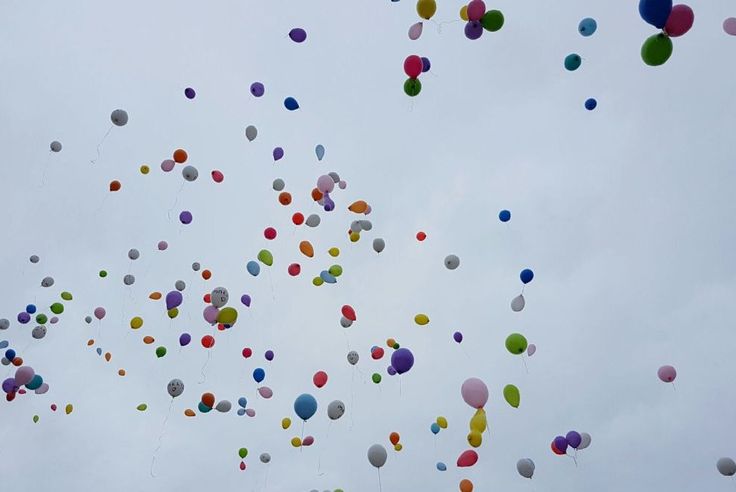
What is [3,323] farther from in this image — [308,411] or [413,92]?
[413,92]

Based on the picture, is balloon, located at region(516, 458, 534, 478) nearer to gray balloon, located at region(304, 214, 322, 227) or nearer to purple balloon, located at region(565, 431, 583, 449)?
purple balloon, located at region(565, 431, 583, 449)

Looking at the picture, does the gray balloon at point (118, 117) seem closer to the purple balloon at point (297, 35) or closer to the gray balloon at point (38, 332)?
the purple balloon at point (297, 35)

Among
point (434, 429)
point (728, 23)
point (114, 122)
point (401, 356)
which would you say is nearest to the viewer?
point (728, 23)

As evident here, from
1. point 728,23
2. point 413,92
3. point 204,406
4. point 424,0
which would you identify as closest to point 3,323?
point 204,406

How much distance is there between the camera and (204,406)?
10.2 m

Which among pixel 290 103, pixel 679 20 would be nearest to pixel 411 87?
pixel 290 103

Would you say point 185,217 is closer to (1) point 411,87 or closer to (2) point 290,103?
(2) point 290,103

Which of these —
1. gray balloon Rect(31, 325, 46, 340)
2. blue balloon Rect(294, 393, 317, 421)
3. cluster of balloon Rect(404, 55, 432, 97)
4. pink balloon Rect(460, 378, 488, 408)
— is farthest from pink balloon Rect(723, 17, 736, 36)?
gray balloon Rect(31, 325, 46, 340)

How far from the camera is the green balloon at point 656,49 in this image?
6086mm

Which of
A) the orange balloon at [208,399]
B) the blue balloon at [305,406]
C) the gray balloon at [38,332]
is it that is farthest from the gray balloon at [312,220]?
the gray balloon at [38,332]

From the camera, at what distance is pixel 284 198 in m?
10.3

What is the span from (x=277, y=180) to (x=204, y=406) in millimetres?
4332

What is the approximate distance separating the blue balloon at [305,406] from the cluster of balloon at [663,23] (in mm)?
6739

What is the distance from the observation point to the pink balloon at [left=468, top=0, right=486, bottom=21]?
7352mm
